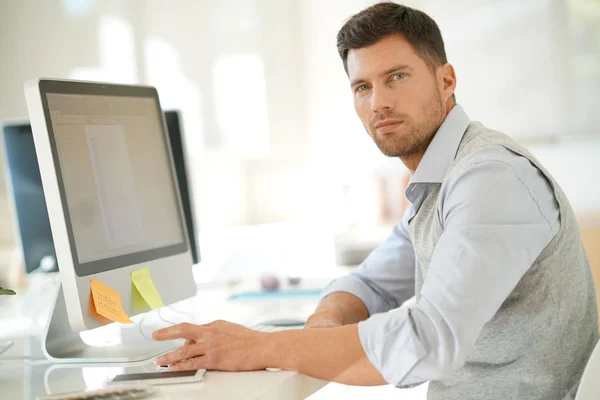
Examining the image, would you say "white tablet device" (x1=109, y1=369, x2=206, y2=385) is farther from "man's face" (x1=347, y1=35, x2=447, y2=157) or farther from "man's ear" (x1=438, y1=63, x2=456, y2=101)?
"man's ear" (x1=438, y1=63, x2=456, y2=101)

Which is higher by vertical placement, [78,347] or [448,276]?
[448,276]

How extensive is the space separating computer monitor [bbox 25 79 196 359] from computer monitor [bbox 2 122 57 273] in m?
0.44

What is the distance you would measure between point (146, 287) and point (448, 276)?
660 mm

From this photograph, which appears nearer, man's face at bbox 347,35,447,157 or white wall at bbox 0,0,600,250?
man's face at bbox 347,35,447,157

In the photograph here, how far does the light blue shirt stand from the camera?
0.95 m

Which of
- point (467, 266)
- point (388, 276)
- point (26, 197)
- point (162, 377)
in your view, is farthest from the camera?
point (26, 197)

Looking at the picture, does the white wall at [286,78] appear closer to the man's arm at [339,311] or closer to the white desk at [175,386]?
the man's arm at [339,311]

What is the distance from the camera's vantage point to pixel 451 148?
1288mm

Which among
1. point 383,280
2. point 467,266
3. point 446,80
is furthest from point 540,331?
point 446,80

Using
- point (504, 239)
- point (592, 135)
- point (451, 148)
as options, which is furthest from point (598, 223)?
point (504, 239)

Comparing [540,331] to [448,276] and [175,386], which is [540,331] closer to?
[448,276]

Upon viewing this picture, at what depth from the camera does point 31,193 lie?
1.80m

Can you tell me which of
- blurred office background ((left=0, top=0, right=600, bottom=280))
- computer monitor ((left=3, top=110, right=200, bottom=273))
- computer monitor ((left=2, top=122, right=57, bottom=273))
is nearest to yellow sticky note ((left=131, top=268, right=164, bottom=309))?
computer monitor ((left=3, top=110, right=200, bottom=273))

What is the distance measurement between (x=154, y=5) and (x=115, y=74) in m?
0.51
